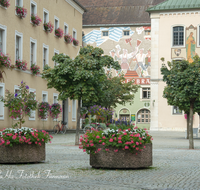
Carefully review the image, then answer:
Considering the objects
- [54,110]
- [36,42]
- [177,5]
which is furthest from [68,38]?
[177,5]

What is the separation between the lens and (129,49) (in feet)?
190

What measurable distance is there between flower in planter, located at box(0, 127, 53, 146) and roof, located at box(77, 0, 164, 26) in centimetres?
4858

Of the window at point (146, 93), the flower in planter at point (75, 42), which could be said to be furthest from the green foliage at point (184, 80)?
the window at point (146, 93)

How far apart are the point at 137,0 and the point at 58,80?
48.0 meters

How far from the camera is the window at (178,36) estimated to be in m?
45.3

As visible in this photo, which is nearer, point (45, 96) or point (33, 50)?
point (33, 50)

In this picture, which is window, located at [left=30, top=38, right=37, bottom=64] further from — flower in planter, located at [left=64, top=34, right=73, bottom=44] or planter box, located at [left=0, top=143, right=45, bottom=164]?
planter box, located at [left=0, top=143, right=45, bottom=164]

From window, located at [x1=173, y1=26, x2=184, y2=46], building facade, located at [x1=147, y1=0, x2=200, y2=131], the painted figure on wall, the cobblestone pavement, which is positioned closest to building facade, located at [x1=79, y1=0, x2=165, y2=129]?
building facade, located at [x1=147, y1=0, x2=200, y2=131]

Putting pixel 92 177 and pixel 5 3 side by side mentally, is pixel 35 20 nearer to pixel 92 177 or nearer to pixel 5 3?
pixel 5 3

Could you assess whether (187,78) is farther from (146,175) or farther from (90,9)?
Answer: (90,9)

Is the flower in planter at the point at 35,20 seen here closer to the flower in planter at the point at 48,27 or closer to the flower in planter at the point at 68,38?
the flower in planter at the point at 48,27

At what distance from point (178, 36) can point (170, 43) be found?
1.12 meters

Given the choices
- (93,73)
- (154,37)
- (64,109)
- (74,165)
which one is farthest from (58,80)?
(154,37)

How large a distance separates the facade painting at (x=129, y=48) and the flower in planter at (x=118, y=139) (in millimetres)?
46560
